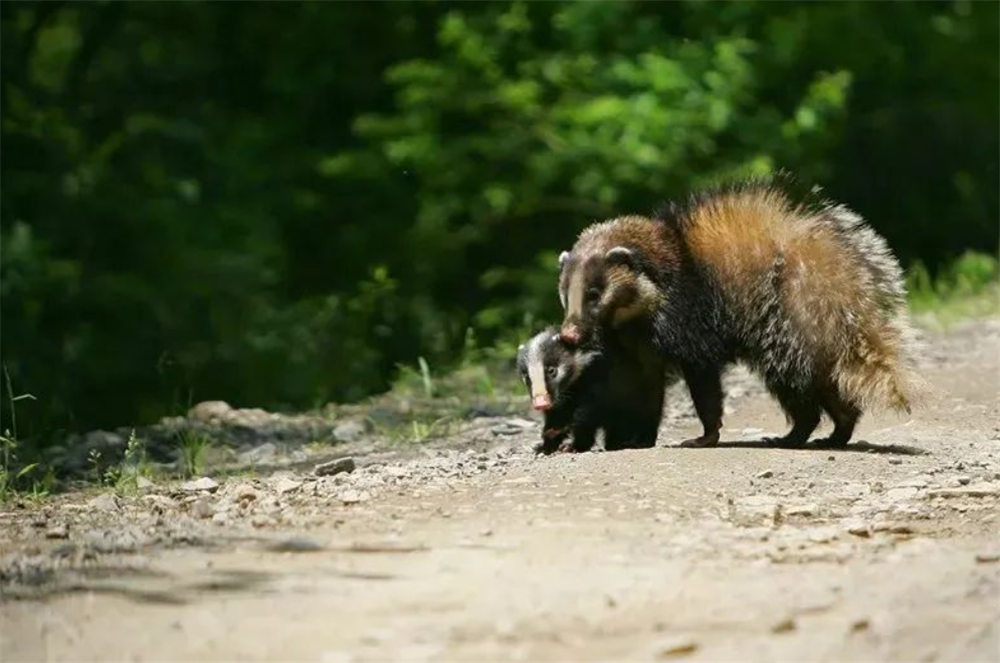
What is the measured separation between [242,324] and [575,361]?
18.0 ft

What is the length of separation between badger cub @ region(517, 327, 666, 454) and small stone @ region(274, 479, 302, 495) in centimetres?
150

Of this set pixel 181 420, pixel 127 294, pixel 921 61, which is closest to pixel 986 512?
pixel 181 420

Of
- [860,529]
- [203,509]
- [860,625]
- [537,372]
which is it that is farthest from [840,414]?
[860,625]

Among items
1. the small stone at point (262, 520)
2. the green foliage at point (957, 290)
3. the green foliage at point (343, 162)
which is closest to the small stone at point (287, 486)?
the small stone at point (262, 520)

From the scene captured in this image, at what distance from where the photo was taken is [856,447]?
8.23 meters

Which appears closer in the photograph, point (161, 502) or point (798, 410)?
point (161, 502)

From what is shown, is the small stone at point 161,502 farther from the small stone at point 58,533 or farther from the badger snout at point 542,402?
the badger snout at point 542,402

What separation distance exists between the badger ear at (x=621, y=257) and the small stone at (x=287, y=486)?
6.22ft

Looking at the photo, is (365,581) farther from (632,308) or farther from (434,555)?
(632,308)

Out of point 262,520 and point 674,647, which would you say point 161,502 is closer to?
point 262,520

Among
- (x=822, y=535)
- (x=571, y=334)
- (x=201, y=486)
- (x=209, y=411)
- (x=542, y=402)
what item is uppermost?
(x=571, y=334)

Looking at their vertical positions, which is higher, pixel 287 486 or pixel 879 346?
pixel 879 346

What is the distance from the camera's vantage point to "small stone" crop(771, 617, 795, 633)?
483 centimetres

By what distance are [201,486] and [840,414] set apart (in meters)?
2.83
